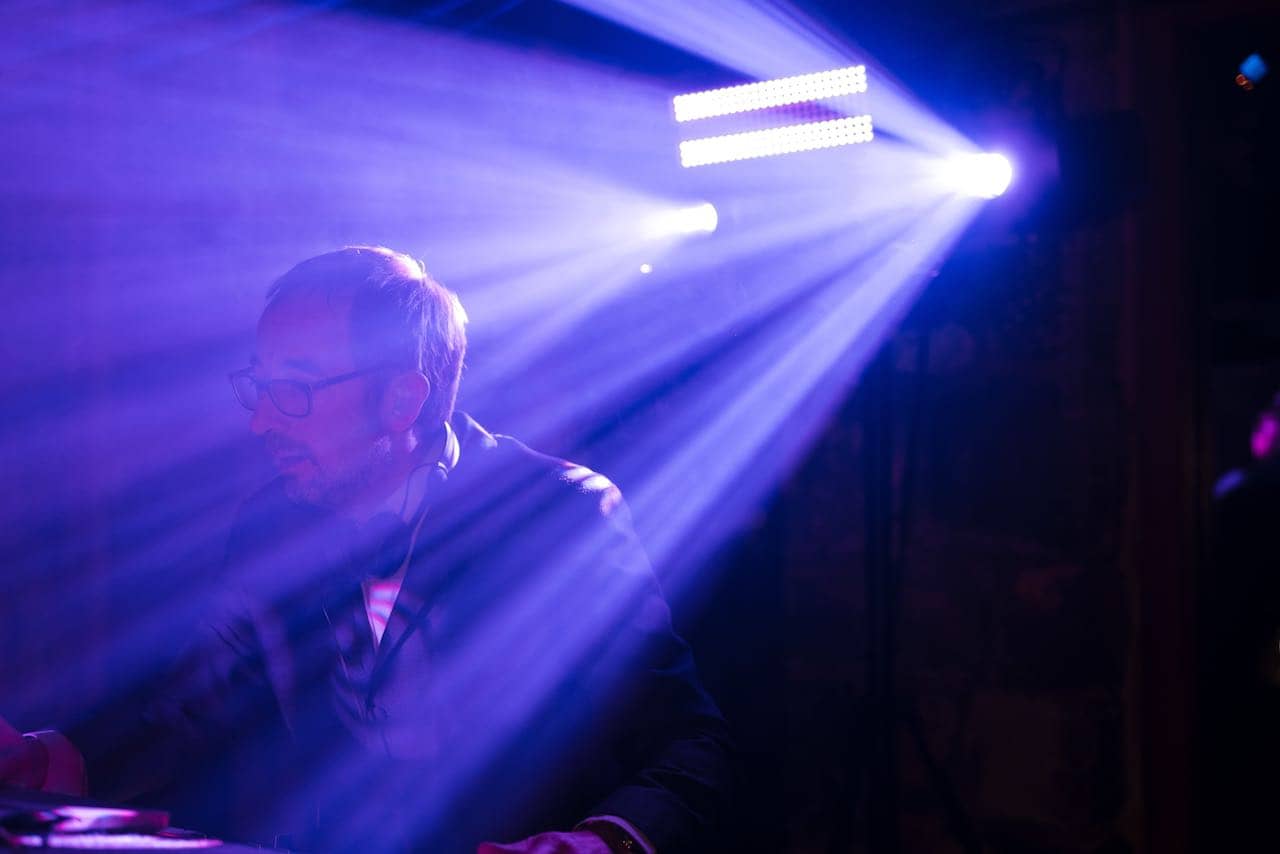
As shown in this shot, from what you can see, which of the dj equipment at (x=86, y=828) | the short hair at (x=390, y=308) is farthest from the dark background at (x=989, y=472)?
the dj equipment at (x=86, y=828)

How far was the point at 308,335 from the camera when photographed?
1.78m

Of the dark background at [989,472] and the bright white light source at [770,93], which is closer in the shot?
A: the bright white light source at [770,93]

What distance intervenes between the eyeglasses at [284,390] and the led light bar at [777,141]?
1.44 m

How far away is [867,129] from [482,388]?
1427 mm

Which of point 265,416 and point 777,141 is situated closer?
point 265,416

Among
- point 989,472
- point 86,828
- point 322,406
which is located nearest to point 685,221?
point 989,472

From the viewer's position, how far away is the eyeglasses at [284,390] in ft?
5.80

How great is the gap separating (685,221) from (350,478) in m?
1.51

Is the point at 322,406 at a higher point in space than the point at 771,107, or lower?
lower

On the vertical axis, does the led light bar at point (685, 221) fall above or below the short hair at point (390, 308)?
above

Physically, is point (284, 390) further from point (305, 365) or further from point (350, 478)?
point (350, 478)

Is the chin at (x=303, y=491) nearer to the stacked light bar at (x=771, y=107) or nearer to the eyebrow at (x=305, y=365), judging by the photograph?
the eyebrow at (x=305, y=365)

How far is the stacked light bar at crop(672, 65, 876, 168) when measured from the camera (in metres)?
2.59

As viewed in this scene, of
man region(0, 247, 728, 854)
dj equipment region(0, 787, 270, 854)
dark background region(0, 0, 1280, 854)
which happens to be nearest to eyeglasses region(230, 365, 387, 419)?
man region(0, 247, 728, 854)
